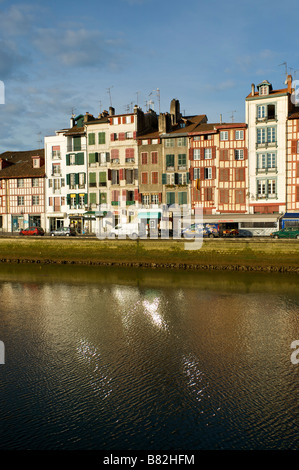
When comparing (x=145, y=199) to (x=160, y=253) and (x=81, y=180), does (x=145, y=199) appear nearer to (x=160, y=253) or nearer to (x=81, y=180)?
(x=81, y=180)

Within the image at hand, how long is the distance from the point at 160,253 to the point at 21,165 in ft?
105

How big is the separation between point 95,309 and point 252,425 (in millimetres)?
11833

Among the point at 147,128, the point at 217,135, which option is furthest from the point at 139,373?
the point at 147,128

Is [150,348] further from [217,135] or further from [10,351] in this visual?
[217,135]

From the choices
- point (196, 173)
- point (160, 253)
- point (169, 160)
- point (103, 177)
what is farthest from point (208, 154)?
point (160, 253)

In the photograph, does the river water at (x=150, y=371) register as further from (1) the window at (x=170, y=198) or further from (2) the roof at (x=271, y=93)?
(2) the roof at (x=271, y=93)

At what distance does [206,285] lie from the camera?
25797 mm

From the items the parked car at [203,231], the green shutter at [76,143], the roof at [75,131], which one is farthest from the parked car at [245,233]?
the roof at [75,131]

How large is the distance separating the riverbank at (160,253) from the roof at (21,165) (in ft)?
59.3

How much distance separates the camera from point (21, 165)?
57.0 metres

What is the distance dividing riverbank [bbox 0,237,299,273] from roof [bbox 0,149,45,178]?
18.1 m

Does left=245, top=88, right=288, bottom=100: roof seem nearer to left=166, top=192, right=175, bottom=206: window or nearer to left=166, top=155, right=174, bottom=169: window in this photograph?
left=166, top=155, right=174, bottom=169: window

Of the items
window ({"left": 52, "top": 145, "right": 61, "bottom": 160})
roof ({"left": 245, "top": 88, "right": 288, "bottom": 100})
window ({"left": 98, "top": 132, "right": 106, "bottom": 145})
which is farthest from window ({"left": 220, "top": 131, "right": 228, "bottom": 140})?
window ({"left": 52, "top": 145, "right": 61, "bottom": 160})

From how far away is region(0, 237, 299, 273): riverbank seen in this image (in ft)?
96.7
